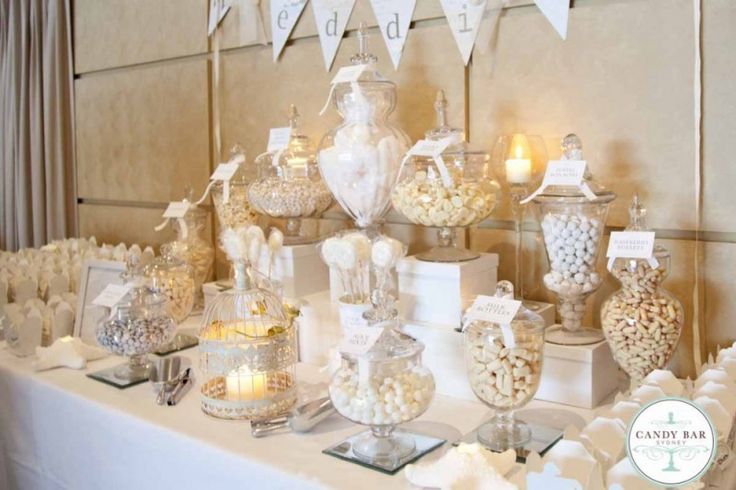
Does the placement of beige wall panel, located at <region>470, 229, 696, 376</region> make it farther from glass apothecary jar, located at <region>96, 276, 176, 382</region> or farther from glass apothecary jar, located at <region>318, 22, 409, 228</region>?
glass apothecary jar, located at <region>96, 276, 176, 382</region>

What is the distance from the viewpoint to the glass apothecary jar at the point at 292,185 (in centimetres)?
215

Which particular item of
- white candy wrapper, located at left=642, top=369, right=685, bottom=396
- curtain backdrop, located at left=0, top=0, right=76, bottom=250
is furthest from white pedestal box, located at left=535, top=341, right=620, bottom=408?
curtain backdrop, located at left=0, top=0, right=76, bottom=250

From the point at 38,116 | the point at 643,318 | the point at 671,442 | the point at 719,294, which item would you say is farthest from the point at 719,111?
the point at 38,116

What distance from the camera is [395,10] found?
7.18 feet

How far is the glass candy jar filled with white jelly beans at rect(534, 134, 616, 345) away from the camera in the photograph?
1.62 metres

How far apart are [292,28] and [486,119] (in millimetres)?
868

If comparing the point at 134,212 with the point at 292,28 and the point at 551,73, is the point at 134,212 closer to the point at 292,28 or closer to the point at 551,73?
the point at 292,28

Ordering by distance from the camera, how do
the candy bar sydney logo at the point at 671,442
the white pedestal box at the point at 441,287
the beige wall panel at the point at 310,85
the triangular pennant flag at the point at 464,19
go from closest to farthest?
the candy bar sydney logo at the point at 671,442, the white pedestal box at the point at 441,287, the triangular pennant flag at the point at 464,19, the beige wall panel at the point at 310,85

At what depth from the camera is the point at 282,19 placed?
2.52m

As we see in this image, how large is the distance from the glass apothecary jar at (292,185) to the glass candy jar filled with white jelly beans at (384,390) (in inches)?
33.0

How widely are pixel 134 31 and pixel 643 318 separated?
2601 millimetres

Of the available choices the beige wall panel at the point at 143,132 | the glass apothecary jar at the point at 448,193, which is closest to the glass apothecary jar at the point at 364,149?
the glass apothecary jar at the point at 448,193

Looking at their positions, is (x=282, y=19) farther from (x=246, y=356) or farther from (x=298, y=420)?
(x=298, y=420)

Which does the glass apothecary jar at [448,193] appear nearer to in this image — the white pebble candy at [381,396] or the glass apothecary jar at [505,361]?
the glass apothecary jar at [505,361]
